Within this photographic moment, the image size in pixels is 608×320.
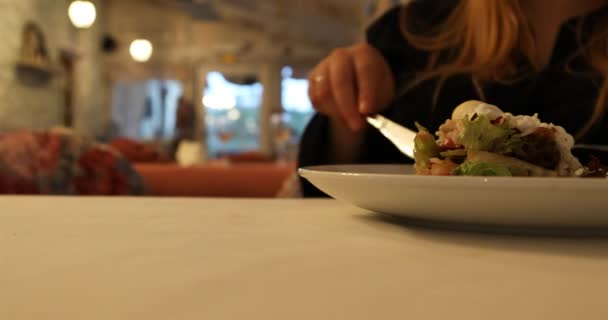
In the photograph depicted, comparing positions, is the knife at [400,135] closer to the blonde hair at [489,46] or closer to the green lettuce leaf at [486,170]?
the green lettuce leaf at [486,170]

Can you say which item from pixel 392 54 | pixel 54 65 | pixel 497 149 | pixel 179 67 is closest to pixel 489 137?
pixel 497 149

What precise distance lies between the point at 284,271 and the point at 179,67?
829 centimetres

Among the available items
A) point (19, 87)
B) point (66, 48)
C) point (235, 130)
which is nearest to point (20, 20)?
point (19, 87)

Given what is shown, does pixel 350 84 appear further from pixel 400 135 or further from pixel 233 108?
pixel 233 108

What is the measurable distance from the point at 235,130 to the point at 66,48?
299 cm

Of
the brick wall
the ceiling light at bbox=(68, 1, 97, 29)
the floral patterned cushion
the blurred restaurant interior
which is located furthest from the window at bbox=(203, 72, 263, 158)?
the floral patterned cushion

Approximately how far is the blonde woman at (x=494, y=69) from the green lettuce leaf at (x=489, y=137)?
0.44m

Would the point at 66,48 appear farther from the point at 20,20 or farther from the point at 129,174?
the point at 129,174

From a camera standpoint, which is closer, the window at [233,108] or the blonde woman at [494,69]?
the blonde woman at [494,69]

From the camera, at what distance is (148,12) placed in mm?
7891

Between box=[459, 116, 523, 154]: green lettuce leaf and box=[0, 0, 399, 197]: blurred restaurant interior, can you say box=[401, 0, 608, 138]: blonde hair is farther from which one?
box=[0, 0, 399, 197]: blurred restaurant interior

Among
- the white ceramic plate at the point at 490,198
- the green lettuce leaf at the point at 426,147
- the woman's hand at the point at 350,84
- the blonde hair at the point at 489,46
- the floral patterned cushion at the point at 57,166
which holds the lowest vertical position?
the floral patterned cushion at the point at 57,166

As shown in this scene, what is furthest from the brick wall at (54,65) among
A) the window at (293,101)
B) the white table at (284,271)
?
the white table at (284,271)

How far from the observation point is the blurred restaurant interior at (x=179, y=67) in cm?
587
